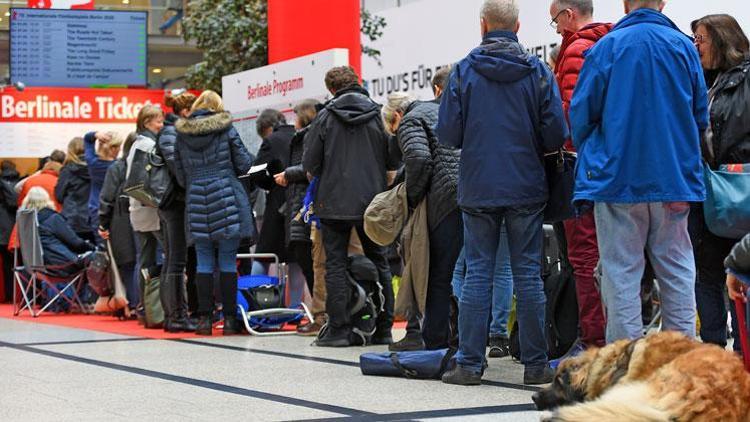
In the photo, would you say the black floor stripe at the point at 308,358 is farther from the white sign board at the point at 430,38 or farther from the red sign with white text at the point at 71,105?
the red sign with white text at the point at 71,105

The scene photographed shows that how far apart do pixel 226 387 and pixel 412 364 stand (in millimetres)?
821

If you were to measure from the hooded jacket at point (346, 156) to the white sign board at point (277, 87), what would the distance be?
1.95 m

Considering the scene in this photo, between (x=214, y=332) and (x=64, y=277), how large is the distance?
2.87m

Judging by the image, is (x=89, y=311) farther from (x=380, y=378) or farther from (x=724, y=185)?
(x=724, y=185)

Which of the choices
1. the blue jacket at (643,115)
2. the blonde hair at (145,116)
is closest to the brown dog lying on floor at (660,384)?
the blue jacket at (643,115)

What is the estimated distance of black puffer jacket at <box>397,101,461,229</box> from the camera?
6.27m

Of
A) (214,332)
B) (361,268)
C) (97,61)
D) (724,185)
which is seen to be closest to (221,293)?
(214,332)

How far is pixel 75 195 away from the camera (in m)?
12.1

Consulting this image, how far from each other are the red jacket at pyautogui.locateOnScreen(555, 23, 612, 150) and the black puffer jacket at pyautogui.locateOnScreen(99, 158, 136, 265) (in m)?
5.30

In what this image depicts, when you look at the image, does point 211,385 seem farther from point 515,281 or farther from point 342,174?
point 342,174

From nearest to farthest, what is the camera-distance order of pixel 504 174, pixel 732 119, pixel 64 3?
1. pixel 732 119
2. pixel 504 174
3. pixel 64 3

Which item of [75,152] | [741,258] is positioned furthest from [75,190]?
[741,258]

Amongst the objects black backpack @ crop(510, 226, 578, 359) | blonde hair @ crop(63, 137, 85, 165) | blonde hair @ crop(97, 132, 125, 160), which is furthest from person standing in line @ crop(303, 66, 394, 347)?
blonde hair @ crop(63, 137, 85, 165)

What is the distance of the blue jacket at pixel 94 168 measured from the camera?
11.2 meters
